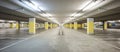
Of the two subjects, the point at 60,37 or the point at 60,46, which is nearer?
the point at 60,46

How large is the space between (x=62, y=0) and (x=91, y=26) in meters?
17.0

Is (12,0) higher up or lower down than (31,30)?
higher up

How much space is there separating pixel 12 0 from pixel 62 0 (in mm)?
4581

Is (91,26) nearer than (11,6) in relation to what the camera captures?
No

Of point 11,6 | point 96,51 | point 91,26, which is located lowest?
point 96,51

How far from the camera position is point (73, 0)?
13.8m

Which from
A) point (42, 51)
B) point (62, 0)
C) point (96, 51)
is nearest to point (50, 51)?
point (42, 51)

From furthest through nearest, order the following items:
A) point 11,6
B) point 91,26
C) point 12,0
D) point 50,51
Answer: point 91,26 < point 11,6 < point 12,0 < point 50,51

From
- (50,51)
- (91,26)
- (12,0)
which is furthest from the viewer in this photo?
(91,26)

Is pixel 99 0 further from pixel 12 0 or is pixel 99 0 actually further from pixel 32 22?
pixel 32 22

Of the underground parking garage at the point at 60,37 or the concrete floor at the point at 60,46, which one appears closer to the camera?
the concrete floor at the point at 60,46

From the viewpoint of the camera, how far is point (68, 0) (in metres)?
13.9

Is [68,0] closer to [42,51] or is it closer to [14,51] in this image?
[42,51]

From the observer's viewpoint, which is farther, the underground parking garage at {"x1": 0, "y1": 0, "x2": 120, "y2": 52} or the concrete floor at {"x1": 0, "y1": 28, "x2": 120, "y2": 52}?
the underground parking garage at {"x1": 0, "y1": 0, "x2": 120, "y2": 52}
